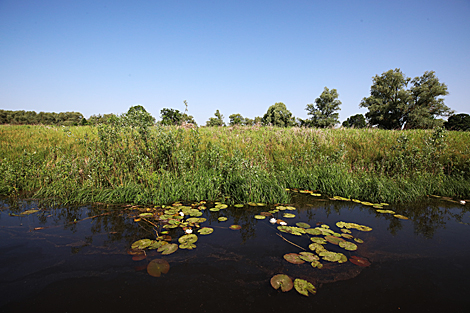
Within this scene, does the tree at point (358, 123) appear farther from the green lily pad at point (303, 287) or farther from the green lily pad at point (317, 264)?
the green lily pad at point (303, 287)

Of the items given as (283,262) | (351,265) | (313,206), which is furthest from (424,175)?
(283,262)

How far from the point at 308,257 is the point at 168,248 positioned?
1.88 m

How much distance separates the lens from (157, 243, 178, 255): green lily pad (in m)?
2.91

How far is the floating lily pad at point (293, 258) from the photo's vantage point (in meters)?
2.71

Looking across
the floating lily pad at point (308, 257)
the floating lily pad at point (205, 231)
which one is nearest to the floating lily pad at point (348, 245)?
the floating lily pad at point (308, 257)

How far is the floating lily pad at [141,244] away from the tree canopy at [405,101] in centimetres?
4365

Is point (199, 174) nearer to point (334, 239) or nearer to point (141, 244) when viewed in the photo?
point (141, 244)

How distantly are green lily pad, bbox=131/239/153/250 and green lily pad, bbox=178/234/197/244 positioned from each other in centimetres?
43

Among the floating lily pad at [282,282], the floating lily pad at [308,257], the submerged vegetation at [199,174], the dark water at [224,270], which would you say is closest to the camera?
the dark water at [224,270]

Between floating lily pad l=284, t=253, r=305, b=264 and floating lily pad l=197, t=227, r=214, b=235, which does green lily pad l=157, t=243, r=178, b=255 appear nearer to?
floating lily pad l=197, t=227, r=214, b=235

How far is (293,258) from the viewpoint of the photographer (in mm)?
2781

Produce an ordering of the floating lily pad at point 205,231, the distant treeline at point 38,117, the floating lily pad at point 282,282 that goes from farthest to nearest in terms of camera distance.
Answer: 1. the distant treeline at point 38,117
2. the floating lily pad at point 205,231
3. the floating lily pad at point 282,282

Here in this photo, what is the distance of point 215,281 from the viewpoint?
7.91ft

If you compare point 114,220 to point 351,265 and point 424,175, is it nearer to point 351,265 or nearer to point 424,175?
point 351,265
